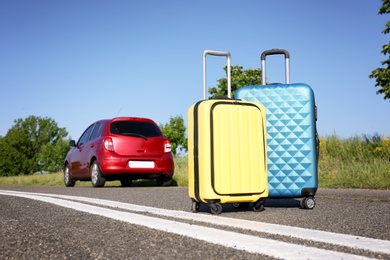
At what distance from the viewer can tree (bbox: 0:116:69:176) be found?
6881 cm

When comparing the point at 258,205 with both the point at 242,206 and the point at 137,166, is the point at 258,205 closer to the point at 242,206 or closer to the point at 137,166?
the point at 242,206

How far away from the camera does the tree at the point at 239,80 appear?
42750mm

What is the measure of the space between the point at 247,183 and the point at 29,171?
70.3 m

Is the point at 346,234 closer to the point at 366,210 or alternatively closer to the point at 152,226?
the point at 152,226

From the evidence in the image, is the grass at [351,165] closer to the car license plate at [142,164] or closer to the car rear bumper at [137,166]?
the car rear bumper at [137,166]

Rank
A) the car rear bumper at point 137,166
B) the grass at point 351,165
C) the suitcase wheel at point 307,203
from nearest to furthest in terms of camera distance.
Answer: the suitcase wheel at point 307,203
the grass at point 351,165
the car rear bumper at point 137,166

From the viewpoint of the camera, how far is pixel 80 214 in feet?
14.6

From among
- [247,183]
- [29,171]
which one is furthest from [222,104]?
[29,171]

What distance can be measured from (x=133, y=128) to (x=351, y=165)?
16.8 feet

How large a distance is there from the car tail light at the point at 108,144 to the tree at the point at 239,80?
104 feet

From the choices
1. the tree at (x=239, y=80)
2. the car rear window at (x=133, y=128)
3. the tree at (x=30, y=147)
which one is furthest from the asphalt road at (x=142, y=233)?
the tree at (x=30, y=147)

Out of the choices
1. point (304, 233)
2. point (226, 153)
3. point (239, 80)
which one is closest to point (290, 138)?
point (226, 153)

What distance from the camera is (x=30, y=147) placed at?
2904 inches

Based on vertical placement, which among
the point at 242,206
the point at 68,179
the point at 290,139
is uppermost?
the point at 290,139
